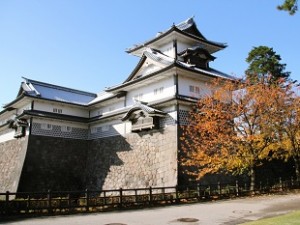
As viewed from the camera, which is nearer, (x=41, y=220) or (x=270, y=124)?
(x=41, y=220)

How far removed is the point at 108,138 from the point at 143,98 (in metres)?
5.52

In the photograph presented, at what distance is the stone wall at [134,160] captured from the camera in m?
21.5

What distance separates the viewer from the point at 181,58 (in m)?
26.6

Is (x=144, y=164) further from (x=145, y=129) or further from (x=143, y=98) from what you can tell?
(x=143, y=98)

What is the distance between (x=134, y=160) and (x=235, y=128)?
8581 millimetres

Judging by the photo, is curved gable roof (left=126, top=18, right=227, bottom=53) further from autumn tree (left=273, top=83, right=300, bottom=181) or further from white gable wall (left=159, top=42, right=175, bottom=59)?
autumn tree (left=273, top=83, right=300, bottom=181)

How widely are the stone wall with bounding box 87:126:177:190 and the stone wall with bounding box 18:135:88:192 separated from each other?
3.37ft

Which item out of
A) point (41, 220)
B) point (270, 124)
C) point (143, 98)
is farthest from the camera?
point (143, 98)

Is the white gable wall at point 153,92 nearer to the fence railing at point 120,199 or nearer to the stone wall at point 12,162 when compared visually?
the fence railing at point 120,199

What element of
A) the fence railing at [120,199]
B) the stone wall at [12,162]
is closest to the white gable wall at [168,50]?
the fence railing at [120,199]

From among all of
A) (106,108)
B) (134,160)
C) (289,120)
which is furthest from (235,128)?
(106,108)

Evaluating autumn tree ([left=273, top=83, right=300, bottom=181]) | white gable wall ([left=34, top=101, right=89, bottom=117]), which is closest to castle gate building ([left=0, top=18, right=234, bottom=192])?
white gable wall ([left=34, top=101, right=89, bottom=117])

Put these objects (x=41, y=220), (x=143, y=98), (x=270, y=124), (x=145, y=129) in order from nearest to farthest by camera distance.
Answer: (x=41, y=220), (x=270, y=124), (x=145, y=129), (x=143, y=98)

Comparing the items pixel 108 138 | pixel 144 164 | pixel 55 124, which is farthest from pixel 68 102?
pixel 144 164
